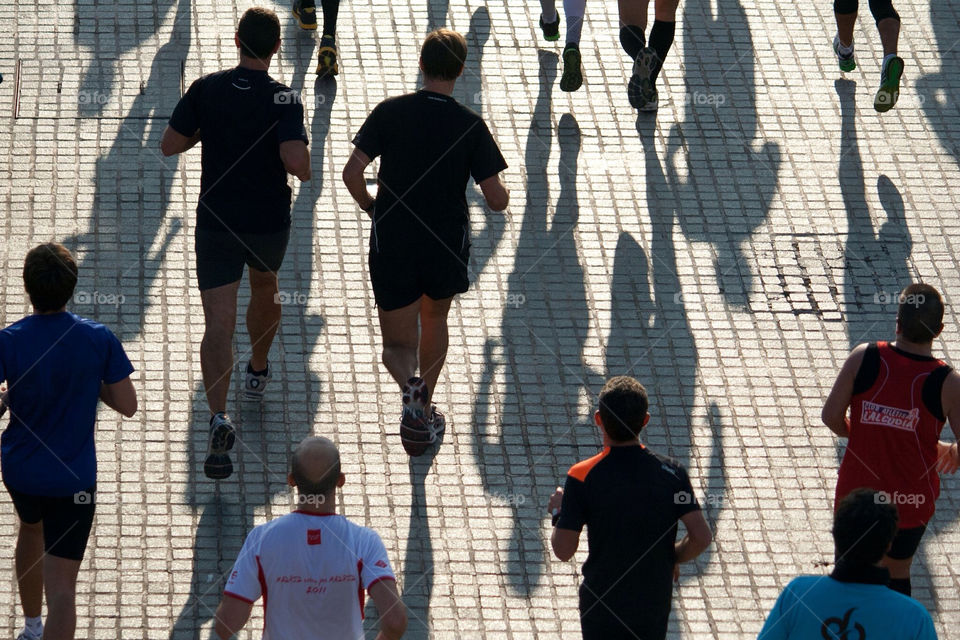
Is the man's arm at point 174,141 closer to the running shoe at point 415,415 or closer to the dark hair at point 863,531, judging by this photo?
the running shoe at point 415,415

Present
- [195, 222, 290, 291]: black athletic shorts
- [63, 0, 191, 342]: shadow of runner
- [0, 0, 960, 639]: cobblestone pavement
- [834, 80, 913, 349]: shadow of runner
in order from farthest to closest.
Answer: [834, 80, 913, 349]: shadow of runner < [63, 0, 191, 342]: shadow of runner < [195, 222, 290, 291]: black athletic shorts < [0, 0, 960, 639]: cobblestone pavement

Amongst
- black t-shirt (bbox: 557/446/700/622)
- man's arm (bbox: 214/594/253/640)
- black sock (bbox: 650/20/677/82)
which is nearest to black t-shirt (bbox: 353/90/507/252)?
black t-shirt (bbox: 557/446/700/622)

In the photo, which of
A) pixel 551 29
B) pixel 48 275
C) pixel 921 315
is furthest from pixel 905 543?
pixel 551 29

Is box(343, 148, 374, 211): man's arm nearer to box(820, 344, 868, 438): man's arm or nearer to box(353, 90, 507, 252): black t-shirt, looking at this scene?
box(353, 90, 507, 252): black t-shirt

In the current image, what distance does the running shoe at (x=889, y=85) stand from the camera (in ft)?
33.7

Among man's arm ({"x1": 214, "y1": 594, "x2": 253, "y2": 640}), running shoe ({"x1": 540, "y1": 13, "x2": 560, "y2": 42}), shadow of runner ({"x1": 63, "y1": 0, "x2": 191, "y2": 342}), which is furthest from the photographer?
running shoe ({"x1": 540, "y1": 13, "x2": 560, "y2": 42})

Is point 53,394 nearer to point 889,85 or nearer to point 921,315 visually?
point 921,315

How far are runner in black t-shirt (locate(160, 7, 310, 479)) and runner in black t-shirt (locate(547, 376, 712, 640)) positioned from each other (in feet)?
7.72

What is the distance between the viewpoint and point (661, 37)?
34.4 feet

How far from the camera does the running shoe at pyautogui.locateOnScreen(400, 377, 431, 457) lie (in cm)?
713

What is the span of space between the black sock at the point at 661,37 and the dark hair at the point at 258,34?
4072 mm

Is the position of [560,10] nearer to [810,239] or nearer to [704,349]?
[810,239]

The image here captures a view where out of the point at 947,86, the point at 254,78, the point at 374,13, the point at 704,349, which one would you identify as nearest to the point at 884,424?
the point at 704,349

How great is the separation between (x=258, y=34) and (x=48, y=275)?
6.32 ft
